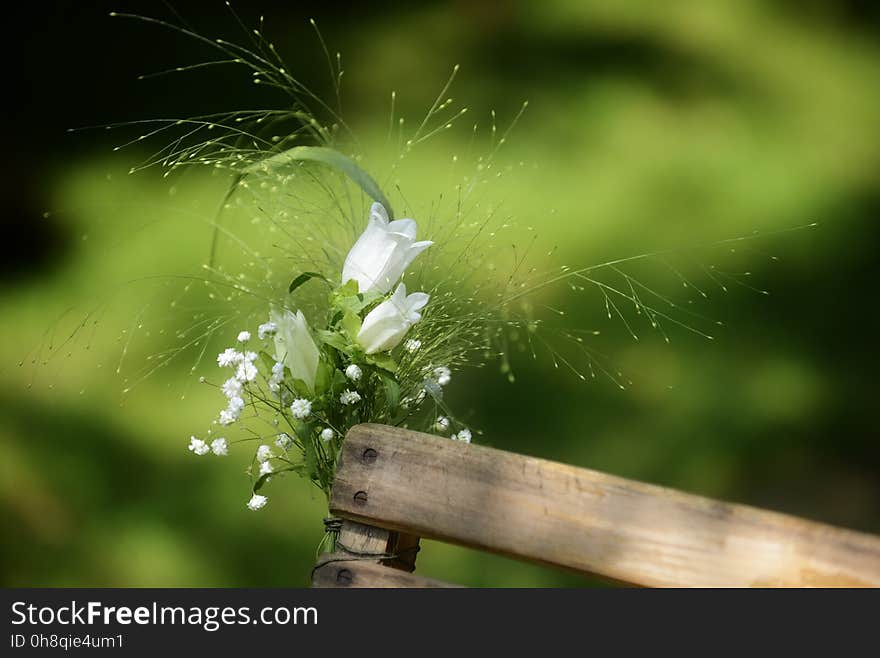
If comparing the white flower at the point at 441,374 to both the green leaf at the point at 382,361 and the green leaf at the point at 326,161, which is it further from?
the green leaf at the point at 326,161

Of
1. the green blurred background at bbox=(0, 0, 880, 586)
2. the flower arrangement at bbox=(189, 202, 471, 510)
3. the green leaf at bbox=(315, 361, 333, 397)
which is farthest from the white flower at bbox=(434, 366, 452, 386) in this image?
the green blurred background at bbox=(0, 0, 880, 586)

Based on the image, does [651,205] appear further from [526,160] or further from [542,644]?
[542,644]

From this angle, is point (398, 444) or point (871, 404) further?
point (871, 404)

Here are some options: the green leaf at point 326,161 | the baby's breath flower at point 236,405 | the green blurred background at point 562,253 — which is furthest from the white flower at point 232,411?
the green blurred background at point 562,253

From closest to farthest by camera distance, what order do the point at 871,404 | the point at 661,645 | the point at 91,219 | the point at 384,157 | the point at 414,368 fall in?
the point at 661,645 → the point at 414,368 → the point at 871,404 → the point at 384,157 → the point at 91,219

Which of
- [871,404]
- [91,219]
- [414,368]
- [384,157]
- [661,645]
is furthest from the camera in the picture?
[91,219]

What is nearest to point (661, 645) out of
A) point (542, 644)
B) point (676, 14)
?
point (542, 644)
